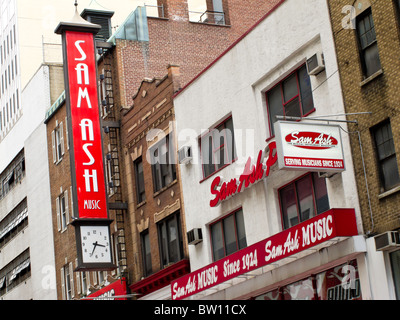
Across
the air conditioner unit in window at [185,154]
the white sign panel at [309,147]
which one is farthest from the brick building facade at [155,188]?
Result: the white sign panel at [309,147]

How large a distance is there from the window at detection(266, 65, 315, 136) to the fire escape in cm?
1171

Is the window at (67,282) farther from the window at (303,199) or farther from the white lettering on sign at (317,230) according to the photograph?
the white lettering on sign at (317,230)

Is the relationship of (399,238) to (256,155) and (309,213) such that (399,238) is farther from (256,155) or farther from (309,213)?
(256,155)

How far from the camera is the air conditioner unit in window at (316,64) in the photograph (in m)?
26.3

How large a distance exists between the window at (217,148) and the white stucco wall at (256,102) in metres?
0.29

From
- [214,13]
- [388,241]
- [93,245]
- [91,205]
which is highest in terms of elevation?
[214,13]

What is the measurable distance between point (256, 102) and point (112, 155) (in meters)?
12.1

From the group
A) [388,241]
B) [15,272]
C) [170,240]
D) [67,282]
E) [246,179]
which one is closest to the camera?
[388,241]

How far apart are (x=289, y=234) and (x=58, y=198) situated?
2455 centimetres

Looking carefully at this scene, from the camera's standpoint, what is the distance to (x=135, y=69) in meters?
41.4

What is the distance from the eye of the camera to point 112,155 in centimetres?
4038

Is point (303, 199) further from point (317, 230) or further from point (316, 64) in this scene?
point (316, 64)

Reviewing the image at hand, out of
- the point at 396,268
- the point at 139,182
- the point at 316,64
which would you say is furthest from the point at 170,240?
the point at 396,268
